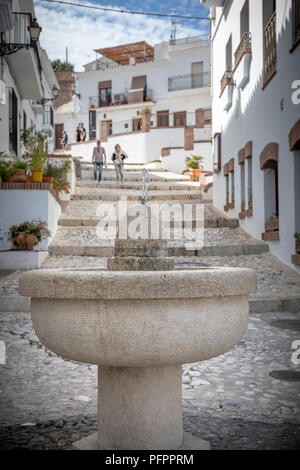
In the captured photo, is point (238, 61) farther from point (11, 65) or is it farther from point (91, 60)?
point (91, 60)

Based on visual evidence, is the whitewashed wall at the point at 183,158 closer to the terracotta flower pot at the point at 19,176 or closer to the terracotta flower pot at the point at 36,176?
the terracotta flower pot at the point at 36,176

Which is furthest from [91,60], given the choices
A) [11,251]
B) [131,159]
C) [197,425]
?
[197,425]

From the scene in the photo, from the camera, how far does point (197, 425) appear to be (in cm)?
321

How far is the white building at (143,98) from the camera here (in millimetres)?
31703

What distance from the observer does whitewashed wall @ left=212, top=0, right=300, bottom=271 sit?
8531 millimetres

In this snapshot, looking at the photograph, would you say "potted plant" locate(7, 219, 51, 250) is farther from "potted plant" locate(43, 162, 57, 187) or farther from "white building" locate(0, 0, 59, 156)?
"white building" locate(0, 0, 59, 156)

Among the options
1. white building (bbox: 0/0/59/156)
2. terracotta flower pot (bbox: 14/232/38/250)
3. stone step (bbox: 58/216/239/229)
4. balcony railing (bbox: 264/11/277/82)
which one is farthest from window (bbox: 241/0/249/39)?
terracotta flower pot (bbox: 14/232/38/250)

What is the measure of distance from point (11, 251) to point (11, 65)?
8.19 m

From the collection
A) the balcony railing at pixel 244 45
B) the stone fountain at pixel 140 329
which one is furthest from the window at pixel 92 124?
the stone fountain at pixel 140 329

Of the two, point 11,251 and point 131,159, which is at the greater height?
point 131,159

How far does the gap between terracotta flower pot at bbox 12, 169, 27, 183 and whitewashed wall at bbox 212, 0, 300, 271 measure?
4997 mm

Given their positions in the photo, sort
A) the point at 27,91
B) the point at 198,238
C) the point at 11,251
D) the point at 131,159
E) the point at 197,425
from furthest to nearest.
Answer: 1. the point at 131,159
2. the point at 27,91
3. the point at 198,238
4. the point at 11,251
5. the point at 197,425

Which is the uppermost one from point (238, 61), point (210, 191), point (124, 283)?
point (238, 61)
